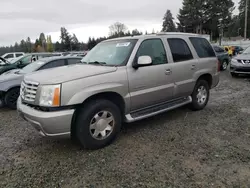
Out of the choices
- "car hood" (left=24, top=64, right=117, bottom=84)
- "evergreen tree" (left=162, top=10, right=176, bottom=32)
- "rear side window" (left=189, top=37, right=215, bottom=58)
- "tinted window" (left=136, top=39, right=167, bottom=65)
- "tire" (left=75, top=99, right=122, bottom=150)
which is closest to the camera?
"car hood" (left=24, top=64, right=117, bottom=84)

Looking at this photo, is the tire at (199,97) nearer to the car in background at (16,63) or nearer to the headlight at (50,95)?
the headlight at (50,95)

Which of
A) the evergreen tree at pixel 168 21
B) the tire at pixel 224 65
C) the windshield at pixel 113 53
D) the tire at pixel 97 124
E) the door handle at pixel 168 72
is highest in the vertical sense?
the evergreen tree at pixel 168 21

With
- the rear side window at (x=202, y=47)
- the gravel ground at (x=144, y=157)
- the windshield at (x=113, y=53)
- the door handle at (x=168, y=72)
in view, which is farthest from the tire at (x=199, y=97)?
the windshield at (x=113, y=53)

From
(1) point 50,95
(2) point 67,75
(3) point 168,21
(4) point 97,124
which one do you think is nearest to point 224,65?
(4) point 97,124

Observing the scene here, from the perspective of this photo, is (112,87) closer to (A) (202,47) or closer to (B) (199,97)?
(B) (199,97)

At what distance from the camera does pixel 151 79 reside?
398 centimetres

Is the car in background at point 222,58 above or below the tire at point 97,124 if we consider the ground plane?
above

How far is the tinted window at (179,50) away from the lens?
4.51 meters

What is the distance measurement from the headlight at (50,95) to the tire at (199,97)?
11.0ft

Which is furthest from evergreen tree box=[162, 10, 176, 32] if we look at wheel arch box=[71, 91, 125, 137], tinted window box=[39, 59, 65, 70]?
wheel arch box=[71, 91, 125, 137]

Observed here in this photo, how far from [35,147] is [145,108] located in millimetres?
2102

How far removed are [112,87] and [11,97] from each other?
3.89 metres

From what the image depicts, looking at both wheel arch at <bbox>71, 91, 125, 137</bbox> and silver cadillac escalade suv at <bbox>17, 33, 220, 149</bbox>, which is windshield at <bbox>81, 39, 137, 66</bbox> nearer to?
silver cadillac escalade suv at <bbox>17, 33, 220, 149</bbox>

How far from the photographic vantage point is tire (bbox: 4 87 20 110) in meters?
5.89
